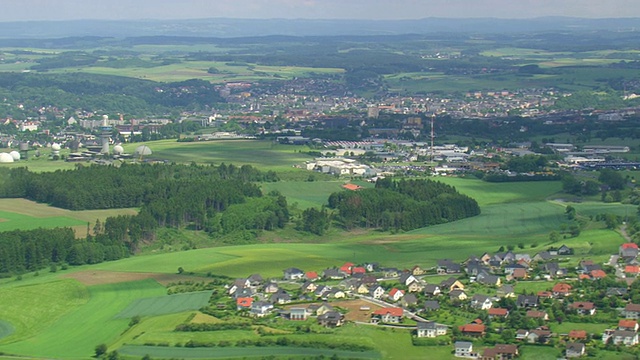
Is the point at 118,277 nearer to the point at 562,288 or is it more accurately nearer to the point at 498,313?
the point at 498,313

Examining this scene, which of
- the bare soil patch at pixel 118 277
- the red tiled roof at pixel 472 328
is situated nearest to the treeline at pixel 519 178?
the bare soil patch at pixel 118 277

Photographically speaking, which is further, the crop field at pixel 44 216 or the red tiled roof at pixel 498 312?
the crop field at pixel 44 216

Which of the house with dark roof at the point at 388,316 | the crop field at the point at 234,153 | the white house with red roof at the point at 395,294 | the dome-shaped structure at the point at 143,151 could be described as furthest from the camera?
the dome-shaped structure at the point at 143,151

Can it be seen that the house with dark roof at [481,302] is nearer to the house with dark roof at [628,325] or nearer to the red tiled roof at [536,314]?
the red tiled roof at [536,314]

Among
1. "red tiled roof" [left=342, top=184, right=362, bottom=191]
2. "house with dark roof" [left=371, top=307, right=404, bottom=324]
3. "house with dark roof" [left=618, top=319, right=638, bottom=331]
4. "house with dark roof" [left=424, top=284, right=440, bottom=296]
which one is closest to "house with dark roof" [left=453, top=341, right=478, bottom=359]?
"house with dark roof" [left=371, top=307, right=404, bottom=324]

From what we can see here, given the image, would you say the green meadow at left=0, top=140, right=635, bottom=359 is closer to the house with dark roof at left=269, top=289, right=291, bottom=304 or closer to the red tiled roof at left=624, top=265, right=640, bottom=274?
the house with dark roof at left=269, top=289, right=291, bottom=304

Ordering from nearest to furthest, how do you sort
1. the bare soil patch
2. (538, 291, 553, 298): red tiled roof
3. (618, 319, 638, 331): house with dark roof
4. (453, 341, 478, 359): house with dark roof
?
(453, 341, 478, 359): house with dark roof, (618, 319, 638, 331): house with dark roof, (538, 291, 553, 298): red tiled roof, the bare soil patch

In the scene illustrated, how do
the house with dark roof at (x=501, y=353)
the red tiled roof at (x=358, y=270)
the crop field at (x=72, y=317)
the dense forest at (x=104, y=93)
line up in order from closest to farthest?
1. the house with dark roof at (x=501, y=353)
2. the crop field at (x=72, y=317)
3. the red tiled roof at (x=358, y=270)
4. the dense forest at (x=104, y=93)
